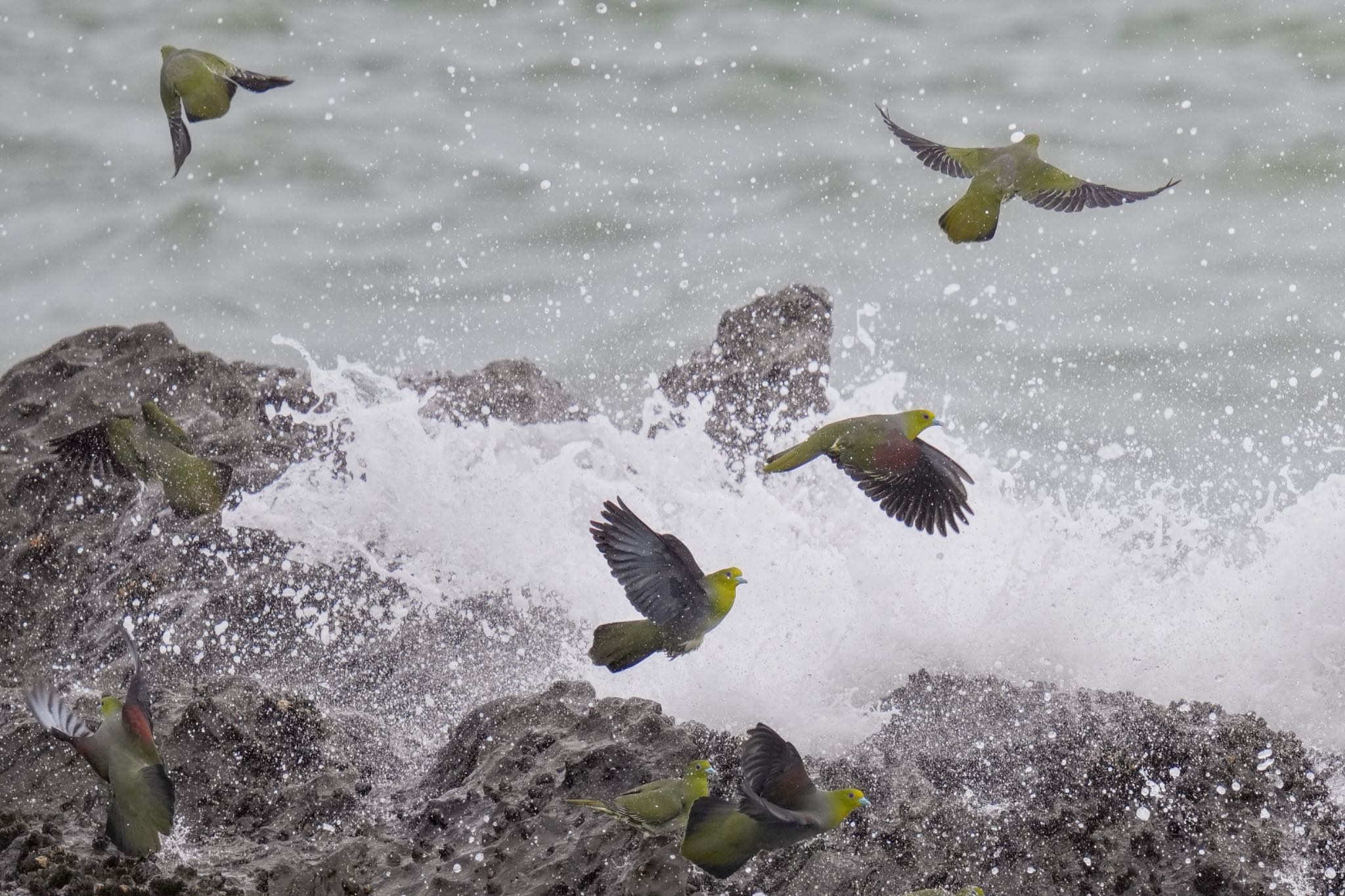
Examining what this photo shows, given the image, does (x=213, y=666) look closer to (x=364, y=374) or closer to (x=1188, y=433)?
(x=364, y=374)

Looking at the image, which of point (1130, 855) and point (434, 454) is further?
point (434, 454)

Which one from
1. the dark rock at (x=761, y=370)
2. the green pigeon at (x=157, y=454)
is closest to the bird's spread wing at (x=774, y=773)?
the green pigeon at (x=157, y=454)

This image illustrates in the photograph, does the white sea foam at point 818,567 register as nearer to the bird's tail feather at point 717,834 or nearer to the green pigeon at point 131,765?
the bird's tail feather at point 717,834

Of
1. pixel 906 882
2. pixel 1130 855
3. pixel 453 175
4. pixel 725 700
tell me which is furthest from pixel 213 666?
pixel 453 175

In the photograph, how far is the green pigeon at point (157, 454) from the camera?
4137mm

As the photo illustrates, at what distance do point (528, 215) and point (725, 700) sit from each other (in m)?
5.53

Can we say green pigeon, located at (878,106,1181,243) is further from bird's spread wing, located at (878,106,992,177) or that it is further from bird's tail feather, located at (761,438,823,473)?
bird's tail feather, located at (761,438,823,473)

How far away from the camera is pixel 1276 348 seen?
321 inches

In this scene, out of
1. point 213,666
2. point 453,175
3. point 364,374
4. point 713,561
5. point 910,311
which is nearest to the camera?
point 213,666

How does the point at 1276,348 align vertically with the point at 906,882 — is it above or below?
above

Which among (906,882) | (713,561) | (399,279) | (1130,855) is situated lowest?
(399,279)

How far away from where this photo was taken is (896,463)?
146 inches

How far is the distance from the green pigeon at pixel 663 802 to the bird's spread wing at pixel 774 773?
24cm

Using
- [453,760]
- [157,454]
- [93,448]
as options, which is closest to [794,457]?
[453,760]
